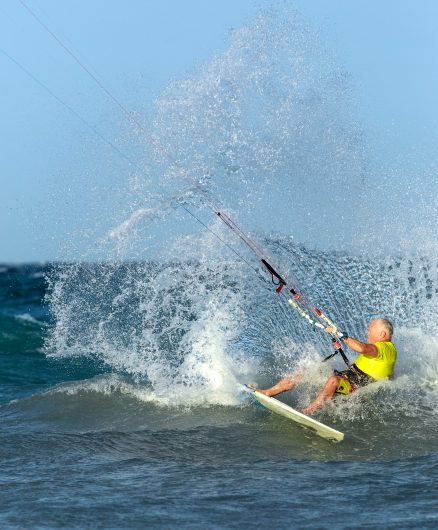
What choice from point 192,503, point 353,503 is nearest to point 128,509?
point 192,503

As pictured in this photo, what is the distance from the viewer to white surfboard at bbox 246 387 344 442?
714cm

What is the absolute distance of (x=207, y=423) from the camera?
800 centimetres

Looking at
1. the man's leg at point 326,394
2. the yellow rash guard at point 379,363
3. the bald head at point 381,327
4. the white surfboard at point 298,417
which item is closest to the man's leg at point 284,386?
the white surfboard at point 298,417

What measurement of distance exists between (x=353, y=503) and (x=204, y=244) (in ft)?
19.6

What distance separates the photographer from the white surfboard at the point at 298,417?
281 inches

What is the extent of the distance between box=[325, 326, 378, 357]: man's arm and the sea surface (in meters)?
0.50

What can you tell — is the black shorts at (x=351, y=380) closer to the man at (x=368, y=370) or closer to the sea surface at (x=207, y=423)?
the man at (x=368, y=370)

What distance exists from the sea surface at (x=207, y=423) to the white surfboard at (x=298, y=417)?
0.10 metres

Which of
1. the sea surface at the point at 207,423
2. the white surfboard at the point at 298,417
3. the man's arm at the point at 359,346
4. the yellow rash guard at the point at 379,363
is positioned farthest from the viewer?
the yellow rash guard at the point at 379,363

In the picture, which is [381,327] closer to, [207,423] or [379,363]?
[379,363]

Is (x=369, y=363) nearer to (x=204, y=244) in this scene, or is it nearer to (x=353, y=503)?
(x=353, y=503)

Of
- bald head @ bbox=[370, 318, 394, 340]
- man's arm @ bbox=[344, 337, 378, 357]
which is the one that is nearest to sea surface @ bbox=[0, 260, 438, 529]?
man's arm @ bbox=[344, 337, 378, 357]

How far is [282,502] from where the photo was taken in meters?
5.41

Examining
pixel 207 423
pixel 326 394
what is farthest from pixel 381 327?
pixel 207 423
